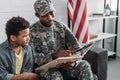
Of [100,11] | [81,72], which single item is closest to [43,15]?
[81,72]

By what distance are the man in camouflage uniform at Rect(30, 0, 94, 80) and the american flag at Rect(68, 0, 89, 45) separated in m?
0.81

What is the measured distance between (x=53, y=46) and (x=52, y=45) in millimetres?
15

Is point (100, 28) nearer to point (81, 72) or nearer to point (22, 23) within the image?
point (81, 72)

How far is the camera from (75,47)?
2035mm

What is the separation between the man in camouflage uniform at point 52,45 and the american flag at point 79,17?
0.81m

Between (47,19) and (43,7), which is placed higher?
(43,7)

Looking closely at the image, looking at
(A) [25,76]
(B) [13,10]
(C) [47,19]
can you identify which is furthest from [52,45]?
(B) [13,10]

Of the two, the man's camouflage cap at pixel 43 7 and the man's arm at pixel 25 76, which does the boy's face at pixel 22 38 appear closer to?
the man's arm at pixel 25 76

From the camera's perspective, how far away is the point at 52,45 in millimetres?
2010

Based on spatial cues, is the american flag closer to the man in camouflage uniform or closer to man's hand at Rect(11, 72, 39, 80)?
the man in camouflage uniform

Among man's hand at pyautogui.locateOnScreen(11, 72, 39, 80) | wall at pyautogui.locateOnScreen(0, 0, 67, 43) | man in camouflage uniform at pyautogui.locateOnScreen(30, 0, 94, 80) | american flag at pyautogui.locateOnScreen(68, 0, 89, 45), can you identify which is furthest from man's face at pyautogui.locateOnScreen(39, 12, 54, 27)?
american flag at pyautogui.locateOnScreen(68, 0, 89, 45)

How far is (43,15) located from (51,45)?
320 mm

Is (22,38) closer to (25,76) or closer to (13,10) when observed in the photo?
(25,76)

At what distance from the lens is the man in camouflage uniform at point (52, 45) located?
5.95 feet
